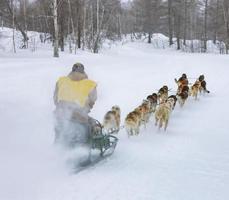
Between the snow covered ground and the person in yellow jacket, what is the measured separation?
36cm

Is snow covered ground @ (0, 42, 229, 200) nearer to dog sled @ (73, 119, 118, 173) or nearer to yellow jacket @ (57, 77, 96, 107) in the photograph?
dog sled @ (73, 119, 118, 173)

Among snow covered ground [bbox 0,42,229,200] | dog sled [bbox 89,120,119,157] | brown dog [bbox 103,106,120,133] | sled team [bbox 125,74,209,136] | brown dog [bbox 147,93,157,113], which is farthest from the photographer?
brown dog [bbox 147,93,157,113]

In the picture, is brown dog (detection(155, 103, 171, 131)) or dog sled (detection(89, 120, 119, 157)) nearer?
dog sled (detection(89, 120, 119, 157))

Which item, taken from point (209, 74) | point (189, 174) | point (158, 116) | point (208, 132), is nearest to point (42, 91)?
point (158, 116)

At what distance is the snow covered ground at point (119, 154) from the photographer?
5.66 m

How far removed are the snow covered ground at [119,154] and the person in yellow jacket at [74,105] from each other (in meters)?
0.36

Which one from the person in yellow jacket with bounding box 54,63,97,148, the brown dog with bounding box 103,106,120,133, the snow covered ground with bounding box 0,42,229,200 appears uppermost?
the person in yellow jacket with bounding box 54,63,97,148

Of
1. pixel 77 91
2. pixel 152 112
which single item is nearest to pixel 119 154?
pixel 77 91

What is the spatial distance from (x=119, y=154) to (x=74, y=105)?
56.5 inches

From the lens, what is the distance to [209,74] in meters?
19.4

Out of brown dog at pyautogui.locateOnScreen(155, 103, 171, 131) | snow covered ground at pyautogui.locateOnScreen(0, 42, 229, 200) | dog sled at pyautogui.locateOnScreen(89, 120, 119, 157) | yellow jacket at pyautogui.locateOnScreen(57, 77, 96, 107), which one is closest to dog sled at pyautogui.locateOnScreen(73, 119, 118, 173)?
dog sled at pyautogui.locateOnScreen(89, 120, 119, 157)

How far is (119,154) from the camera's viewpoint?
746cm

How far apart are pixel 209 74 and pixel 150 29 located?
2992cm

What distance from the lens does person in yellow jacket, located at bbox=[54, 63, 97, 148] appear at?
652 cm
